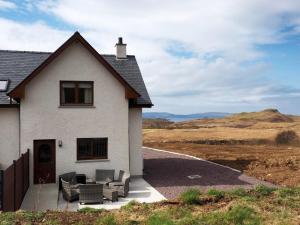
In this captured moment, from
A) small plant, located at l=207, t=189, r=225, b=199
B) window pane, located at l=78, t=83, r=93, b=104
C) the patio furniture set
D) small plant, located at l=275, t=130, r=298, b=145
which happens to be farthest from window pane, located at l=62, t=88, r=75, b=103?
small plant, located at l=275, t=130, r=298, b=145

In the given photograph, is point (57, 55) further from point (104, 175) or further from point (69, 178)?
point (104, 175)

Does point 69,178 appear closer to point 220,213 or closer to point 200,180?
point 200,180

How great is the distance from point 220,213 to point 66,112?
1203 centimetres

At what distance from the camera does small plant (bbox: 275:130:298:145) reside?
49.8 meters

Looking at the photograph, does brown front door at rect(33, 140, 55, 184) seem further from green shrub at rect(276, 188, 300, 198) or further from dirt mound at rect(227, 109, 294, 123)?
dirt mound at rect(227, 109, 294, 123)

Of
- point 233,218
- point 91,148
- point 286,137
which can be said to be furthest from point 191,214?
point 286,137

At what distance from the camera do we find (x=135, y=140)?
23031 millimetres

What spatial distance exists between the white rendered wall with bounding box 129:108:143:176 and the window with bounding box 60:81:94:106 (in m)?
2.87

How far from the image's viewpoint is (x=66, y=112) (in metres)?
20.8

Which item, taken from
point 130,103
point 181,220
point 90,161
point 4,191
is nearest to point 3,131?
point 90,161

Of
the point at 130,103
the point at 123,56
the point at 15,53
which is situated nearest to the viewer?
the point at 130,103

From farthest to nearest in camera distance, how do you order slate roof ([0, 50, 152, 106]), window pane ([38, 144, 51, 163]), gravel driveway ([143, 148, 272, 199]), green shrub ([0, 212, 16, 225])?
1. slate roof ([0, 50, 152, 106])
2. window pane ([38, 144, 51, 163])
3. gravel driveway ([143, 148, 272, 199])
4. green shrub ([0, 212, 16, 225])

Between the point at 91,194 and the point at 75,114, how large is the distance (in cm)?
599

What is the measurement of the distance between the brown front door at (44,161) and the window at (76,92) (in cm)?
242
